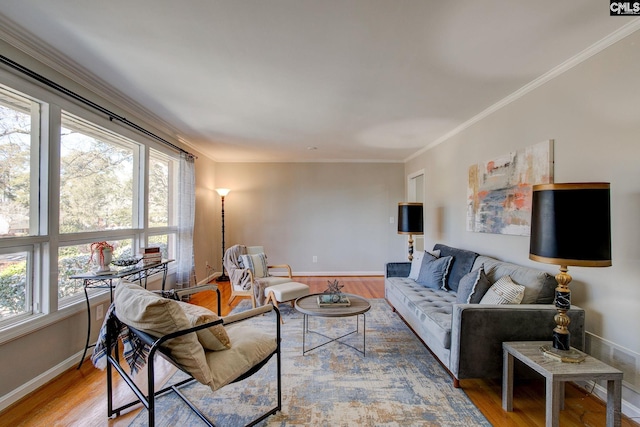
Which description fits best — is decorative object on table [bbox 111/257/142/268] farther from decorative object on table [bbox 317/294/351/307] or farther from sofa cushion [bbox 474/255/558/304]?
sofa cushion [bbox 474/255/558/304]

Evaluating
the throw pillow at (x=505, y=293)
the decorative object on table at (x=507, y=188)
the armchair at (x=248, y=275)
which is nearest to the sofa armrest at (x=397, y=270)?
the decorative object on table at (x=507, y=188)

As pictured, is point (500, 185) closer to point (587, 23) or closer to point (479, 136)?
point (479, 136)

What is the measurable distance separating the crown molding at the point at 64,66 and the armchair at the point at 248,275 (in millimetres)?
2031

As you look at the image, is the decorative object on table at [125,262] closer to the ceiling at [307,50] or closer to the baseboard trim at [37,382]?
the baseboard trim at [37,382]

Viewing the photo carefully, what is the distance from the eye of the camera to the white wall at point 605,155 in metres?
1.75

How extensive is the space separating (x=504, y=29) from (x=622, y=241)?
1.55 metres

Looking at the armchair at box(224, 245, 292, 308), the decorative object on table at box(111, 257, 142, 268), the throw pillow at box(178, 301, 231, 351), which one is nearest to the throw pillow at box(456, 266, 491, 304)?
the throw pillow at box(178, 301, 231, 351)

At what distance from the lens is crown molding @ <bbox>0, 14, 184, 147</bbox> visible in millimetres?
1801

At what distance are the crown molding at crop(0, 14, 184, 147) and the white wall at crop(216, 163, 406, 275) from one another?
9.01 ft

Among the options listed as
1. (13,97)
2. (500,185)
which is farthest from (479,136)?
(13,97)

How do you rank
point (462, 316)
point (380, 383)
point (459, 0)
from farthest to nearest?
point (380, 383) → point (462, 316) → point (459, 0)

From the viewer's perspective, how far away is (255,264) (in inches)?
154

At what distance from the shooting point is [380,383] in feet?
6.86

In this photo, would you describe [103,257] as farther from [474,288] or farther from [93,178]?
[474,288]
